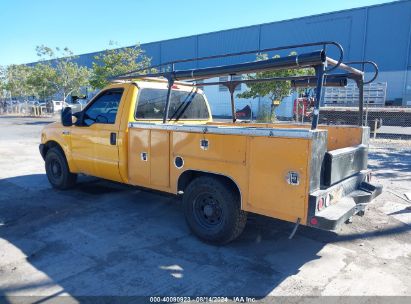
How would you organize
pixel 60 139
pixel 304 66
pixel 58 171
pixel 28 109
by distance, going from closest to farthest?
pixel 304 66, pixel 60 139, pixel 58 171, pixel 28 109

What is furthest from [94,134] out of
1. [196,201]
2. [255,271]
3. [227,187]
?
[255,271]

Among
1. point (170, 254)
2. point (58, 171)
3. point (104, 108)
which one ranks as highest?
point (104, 108)

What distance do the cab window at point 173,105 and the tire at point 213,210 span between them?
1654 mm

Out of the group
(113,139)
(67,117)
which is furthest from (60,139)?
(113,139)

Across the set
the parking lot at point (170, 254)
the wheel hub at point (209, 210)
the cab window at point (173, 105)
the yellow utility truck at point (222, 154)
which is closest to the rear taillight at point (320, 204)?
the yellow utility truck at point (222, 154)

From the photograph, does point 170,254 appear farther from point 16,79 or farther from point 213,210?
point 16,79

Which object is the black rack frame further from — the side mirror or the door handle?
the side mirror

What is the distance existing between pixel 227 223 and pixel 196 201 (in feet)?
1.79

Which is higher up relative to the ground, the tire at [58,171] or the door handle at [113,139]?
the door handle at [113,139]

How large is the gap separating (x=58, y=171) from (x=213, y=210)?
3.91 meters

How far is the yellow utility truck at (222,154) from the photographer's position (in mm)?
3574

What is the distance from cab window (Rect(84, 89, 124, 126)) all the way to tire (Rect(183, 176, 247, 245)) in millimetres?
1920

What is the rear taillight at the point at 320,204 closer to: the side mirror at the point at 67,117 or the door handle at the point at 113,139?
the door handle at the point at 113,139

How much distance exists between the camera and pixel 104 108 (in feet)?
18.9
